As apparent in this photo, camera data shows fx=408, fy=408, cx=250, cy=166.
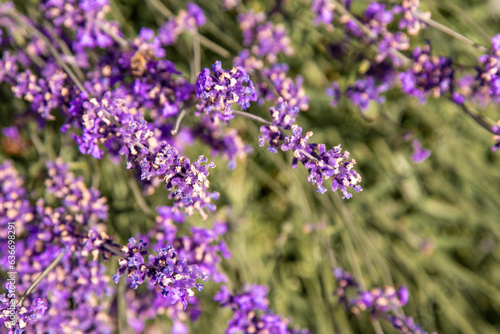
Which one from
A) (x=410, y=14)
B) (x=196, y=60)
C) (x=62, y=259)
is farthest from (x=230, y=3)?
(x=62, y=259)

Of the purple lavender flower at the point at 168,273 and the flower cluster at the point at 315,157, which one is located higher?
the flower cluster at the point at 315,157

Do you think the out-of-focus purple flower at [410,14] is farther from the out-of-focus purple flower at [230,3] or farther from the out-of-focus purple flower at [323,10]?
the out-of-focus purple flower at [230,3]

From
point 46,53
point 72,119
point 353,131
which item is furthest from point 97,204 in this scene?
point 353,131

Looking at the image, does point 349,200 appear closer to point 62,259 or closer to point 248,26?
point 248,26

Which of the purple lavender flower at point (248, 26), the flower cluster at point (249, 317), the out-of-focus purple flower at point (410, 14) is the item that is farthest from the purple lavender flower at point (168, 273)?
the purple lavender flower at point (248, 26)

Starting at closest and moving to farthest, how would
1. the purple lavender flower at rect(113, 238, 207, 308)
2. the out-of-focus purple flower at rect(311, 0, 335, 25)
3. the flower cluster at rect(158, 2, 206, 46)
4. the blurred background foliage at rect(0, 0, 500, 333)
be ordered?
the purple lavender flower at rect(113, 238, 207, 308), the out-of-focus purple flower at rect(311, 0, 335, 25), the flower cluster at rect(158, 2, 206, 46), the blurred background foliage at rect(0, 0, 500, 333)

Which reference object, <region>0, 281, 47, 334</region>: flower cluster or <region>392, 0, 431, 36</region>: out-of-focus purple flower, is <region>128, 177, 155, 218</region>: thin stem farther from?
<region>392, 0, 431, 36</region>: out-of-focus purple flower

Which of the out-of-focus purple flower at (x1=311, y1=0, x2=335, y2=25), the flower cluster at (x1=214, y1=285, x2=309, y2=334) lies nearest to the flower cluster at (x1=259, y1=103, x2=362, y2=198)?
the flower cluster at (x1=214, y1=285, x2=309, y2=334)

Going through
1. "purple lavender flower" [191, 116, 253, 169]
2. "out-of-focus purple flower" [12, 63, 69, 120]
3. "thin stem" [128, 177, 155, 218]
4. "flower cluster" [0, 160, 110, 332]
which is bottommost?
"flower cluster" [0, 160, 110, 332]
